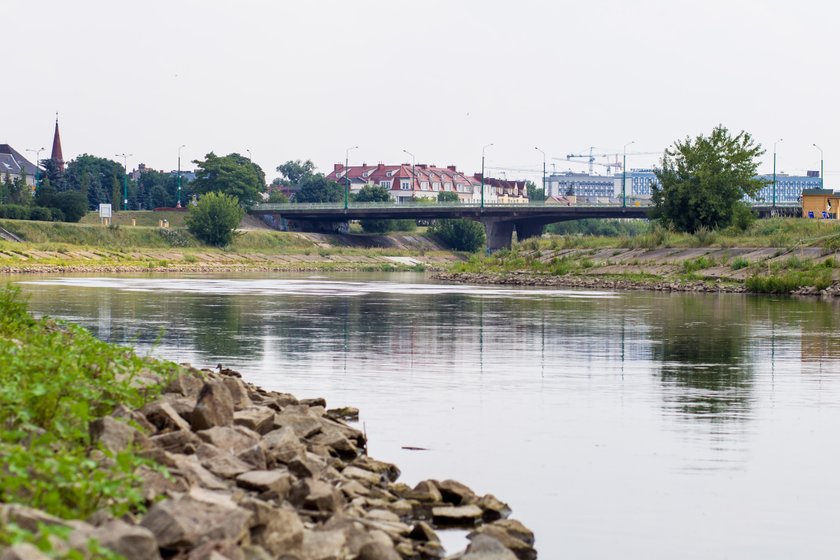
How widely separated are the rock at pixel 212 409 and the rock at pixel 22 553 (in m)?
6.28

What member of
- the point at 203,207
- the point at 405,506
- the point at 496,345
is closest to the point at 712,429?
the point at 405,506

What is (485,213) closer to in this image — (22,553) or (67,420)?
(67,420)

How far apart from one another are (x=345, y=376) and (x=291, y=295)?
37068 mm

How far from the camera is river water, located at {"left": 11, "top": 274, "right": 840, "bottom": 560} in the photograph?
12664 mm

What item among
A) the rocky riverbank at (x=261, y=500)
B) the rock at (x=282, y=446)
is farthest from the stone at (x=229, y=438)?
the rock at (x=282, y=446)

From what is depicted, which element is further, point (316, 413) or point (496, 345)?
point (496, 345)

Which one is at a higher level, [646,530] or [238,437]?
[238,437]

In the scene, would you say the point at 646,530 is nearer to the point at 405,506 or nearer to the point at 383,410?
the point at 405,506

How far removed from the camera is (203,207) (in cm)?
13962

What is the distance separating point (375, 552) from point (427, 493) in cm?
304

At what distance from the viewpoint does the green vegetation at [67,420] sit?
938cm

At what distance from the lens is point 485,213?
14500 cm

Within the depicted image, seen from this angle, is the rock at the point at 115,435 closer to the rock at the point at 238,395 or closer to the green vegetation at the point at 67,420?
the green vegetation at the point at 67,420

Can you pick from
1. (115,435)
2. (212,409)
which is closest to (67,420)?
(115,435)
